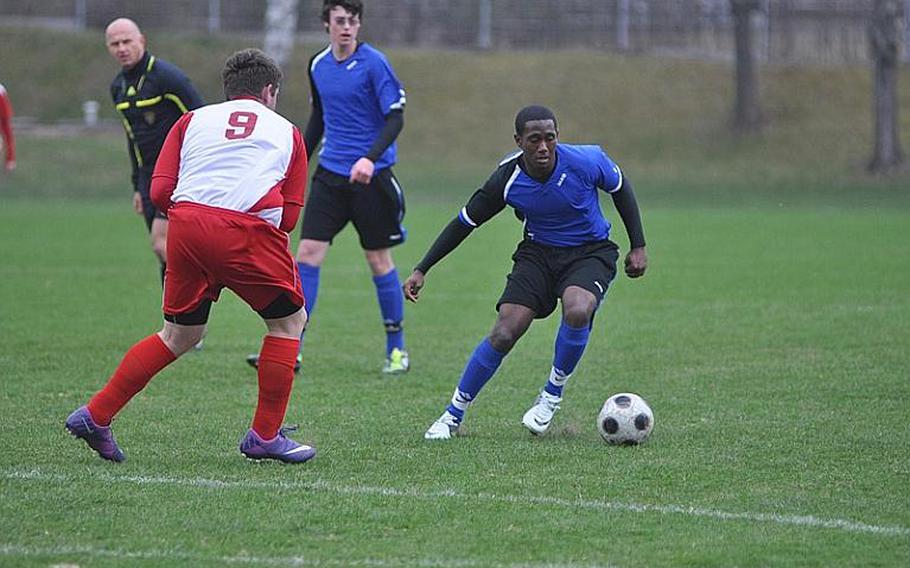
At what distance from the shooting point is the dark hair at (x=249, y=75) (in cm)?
623

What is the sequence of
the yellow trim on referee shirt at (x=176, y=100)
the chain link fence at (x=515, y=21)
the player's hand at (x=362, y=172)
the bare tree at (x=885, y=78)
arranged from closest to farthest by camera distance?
the player's hand at (x=362, y=172), the yellow trim on referee shirt at (x=176, y=100), the bare tree at (x=885, y=78), the chain link fence at (x=515, y=21)

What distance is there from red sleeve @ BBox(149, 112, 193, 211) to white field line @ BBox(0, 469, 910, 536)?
1238 mm

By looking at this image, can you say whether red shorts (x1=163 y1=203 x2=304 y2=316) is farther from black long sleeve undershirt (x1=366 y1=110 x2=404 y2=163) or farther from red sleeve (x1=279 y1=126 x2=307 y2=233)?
black long sleeve undershirt (x1=366 y1=110 x2=404 y2=163)

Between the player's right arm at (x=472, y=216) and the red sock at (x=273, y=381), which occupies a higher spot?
the player's right arm at (x=472, y=216)

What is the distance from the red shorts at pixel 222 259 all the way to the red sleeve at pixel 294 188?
7cm

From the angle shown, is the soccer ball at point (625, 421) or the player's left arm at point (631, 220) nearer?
the soccer ball at point (625, 421)

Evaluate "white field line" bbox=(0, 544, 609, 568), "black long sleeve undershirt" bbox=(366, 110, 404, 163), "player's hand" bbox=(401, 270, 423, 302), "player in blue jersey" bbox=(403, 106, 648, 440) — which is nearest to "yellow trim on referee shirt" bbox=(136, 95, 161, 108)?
"black long sleeve undershirt" bbox=(366, 110, 404, 163)

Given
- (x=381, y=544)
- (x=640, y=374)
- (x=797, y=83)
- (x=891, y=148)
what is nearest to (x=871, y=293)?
(x=640, y=374)

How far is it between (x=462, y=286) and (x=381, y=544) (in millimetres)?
9436

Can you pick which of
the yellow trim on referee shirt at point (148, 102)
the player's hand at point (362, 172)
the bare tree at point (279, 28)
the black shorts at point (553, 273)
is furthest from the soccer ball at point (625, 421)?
the bare tree at point (279, 28)

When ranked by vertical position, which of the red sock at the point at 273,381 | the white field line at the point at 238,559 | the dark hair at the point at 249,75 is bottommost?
the white field line at the point at 238,559

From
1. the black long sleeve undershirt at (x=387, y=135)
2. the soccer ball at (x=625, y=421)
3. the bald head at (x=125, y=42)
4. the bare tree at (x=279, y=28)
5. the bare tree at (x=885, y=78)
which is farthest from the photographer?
the bare tree at (x=279, y=28)

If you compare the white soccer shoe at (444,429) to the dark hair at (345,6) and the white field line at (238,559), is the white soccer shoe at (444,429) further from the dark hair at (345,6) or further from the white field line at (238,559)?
the dark hair at (345,6)

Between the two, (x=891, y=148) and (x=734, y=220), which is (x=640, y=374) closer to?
(x=734, y=220)
